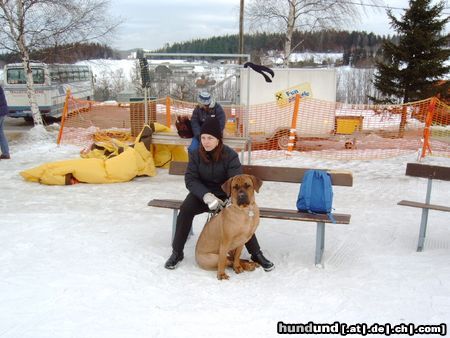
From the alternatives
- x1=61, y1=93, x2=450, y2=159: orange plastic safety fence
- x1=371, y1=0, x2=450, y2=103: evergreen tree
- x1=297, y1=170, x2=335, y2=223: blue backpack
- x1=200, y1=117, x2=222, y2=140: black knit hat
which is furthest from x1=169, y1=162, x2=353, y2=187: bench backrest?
x1=371, y1=0, x2=450, y2=103: evergreen tree

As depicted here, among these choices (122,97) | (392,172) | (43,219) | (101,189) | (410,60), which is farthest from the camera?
(122,97)

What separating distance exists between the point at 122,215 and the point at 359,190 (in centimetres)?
402

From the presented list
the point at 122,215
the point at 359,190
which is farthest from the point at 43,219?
the point at 359,190

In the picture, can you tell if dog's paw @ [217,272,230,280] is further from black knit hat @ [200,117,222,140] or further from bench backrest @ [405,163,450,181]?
bench backrest @ [405,163,450,181]

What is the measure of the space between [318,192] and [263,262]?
875mm

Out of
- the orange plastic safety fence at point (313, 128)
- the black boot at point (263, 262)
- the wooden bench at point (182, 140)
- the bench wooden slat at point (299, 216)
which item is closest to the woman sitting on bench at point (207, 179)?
the black boot at point (263, 262)

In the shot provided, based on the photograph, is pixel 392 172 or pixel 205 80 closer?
pixel 392 172

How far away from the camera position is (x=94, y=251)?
4.78 m

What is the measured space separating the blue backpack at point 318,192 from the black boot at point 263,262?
66 cm

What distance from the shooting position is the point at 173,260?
439cm

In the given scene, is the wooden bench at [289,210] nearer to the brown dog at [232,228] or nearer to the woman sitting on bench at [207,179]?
the woman sitting on bench at [207,179]

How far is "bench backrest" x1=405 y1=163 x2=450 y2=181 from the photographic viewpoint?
5223 mm

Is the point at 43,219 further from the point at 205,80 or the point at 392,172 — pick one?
the point at 205,80

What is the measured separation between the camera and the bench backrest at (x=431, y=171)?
5223 millimetres
